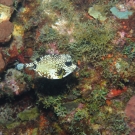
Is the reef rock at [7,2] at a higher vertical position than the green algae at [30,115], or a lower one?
higher

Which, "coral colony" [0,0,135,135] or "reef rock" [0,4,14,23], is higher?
"reef rock" [0,4,14,23]

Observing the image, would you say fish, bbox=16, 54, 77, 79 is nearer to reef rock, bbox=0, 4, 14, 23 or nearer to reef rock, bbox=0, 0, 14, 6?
reef rock, bbox=0, 4, 14, 23

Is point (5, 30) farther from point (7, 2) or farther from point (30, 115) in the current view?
point (30, 115)

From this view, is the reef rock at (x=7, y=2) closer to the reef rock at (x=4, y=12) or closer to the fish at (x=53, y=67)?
the reef rock at (x=4, y=12)

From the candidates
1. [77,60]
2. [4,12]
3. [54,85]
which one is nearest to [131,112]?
[77,60]

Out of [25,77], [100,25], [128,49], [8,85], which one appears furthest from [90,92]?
[8,85]

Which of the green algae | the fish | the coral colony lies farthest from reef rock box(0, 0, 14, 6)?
the green algae

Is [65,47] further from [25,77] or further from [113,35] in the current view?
[25,77]

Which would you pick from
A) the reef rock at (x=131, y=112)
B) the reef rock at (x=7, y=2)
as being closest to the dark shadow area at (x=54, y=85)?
the reef rock at (x=131, y=112)
